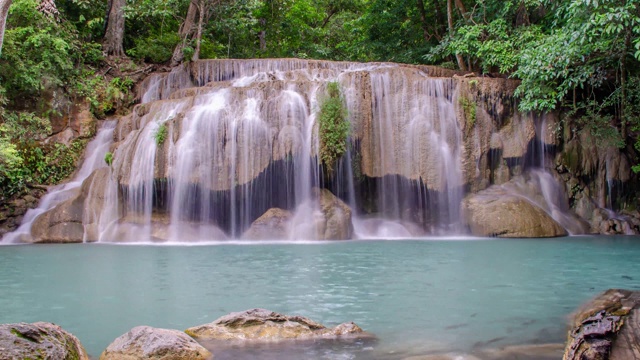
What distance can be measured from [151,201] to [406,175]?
711 cm

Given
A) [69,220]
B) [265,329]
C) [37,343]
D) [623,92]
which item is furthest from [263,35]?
[37,343]

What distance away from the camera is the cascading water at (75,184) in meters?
14.6

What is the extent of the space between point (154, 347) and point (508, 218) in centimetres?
1183

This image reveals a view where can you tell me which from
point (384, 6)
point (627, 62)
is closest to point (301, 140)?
point (627, 62)

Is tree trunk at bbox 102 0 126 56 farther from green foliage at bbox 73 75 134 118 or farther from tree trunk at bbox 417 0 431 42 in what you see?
tree trunk at bbox 417 0 431 42

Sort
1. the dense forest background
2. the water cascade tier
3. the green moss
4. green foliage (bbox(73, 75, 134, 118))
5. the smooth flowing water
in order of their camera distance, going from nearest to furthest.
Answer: the smooth flowing water → the dense forest background → the water cascade tier → the green moss → green foliage (bbox(73, 75, 134, 118))

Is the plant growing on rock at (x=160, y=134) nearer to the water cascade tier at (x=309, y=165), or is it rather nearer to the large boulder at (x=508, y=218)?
the water cascade tier at (x=309, y=165)

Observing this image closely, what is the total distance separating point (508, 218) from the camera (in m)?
14.2

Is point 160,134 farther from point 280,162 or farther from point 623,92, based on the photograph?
point 623,92

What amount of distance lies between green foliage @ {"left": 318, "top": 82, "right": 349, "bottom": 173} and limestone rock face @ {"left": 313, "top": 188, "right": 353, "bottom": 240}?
887 mm

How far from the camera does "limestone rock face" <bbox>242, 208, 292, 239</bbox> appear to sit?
45.9 ft

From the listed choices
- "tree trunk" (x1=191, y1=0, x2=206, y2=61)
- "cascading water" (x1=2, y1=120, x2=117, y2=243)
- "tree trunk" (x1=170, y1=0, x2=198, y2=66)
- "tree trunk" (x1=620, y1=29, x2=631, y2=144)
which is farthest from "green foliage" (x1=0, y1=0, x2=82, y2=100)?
"tree trunk" (x1=620, y1=29, x2=631, y2=144)

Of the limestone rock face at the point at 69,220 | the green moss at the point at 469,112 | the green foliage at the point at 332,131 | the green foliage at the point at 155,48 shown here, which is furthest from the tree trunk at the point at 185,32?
the green moss at the point at 469,112

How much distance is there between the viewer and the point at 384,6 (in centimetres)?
2534
